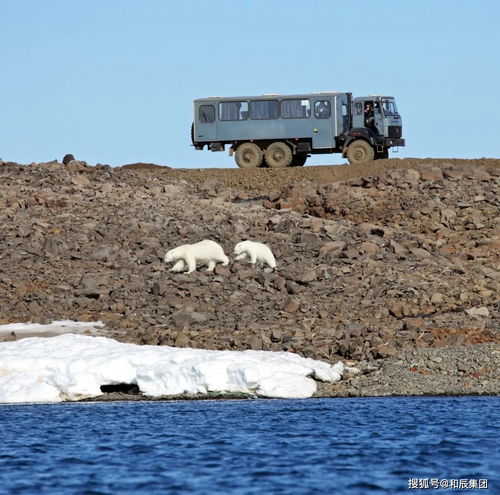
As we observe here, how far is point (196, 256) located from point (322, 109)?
49.5 ft

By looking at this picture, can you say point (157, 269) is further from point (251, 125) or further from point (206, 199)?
point (251, 125)

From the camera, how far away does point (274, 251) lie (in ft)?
103

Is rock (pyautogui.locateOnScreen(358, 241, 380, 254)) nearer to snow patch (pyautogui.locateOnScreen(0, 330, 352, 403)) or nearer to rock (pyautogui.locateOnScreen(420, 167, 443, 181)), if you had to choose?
rock (pyautogui.locateOnScreen(420, 167, 443, 181))

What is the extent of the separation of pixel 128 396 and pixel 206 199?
18549mm

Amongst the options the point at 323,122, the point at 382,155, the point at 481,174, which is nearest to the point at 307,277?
the point at 481,174

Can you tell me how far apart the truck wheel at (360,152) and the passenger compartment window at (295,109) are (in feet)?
6.52

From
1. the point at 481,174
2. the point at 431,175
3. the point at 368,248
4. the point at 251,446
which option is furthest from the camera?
the point at 481,174

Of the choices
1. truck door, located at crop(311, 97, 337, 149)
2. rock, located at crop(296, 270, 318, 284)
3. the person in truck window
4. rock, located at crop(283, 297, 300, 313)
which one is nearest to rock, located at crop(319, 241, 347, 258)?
rock, located at crop(296, 270, 318, 284)

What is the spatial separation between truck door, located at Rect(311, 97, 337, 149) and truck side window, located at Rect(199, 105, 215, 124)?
375cm

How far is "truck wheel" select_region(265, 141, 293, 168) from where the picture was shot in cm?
4375

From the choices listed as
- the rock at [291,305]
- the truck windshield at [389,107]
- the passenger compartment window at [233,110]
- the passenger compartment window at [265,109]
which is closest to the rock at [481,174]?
the truck windshield at [389,107]

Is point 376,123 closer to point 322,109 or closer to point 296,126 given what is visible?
point 322,109

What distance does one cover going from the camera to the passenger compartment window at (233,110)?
43594 mm

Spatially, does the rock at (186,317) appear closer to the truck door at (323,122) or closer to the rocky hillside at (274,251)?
the rocky hillside at (274,251)
